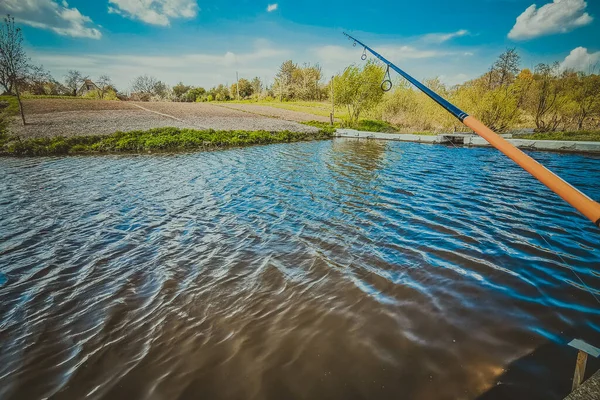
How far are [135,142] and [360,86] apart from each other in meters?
28.3

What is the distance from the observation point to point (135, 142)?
69.0ft

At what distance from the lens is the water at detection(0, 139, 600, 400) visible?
9.47 feet

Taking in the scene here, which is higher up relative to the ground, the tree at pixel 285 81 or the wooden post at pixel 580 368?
the tree at pixel 285 81

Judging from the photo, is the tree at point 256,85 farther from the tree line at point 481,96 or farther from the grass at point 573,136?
the grass at point 573,136

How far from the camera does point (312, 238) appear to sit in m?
6.21

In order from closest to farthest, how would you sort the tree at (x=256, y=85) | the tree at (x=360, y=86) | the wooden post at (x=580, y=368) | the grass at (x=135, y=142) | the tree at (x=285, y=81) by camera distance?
the wooden post at (x=580, y=368) → the grass at (x=135, y=142) → the tree at (x=360, y=86) → the tree at (x=285, y=81) → the tree at (x=256, y=85)

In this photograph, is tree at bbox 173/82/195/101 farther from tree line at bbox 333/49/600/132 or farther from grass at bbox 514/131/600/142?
grass at bbox 514/131/600/142

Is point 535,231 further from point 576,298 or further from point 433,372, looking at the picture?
point 433,372

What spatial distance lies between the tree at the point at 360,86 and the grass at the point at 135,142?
659 inches

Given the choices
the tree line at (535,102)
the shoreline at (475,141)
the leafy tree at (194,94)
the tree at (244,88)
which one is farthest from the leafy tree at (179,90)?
the tree line at (535,102)

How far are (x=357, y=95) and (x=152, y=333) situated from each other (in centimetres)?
3859

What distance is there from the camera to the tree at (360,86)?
35.8 m

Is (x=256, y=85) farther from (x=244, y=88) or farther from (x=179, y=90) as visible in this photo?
(x=179, y=90)

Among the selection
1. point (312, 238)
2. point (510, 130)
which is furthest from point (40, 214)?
point (510, 130)
